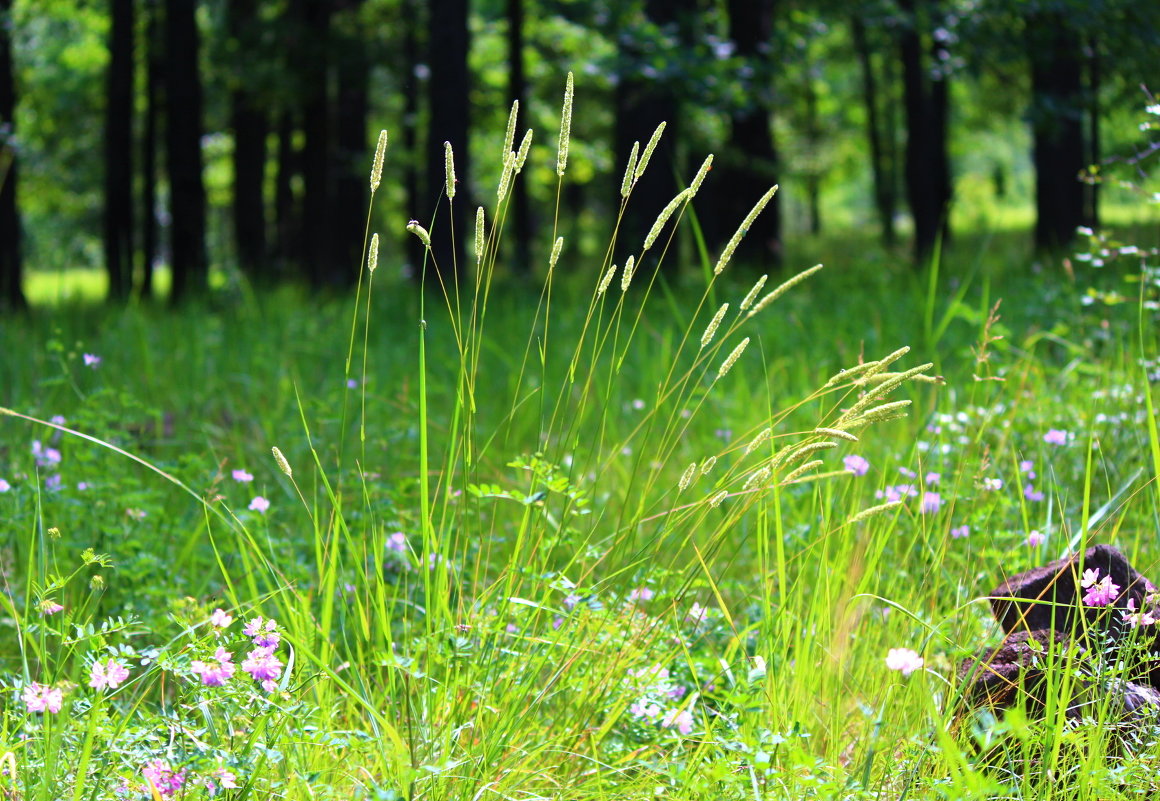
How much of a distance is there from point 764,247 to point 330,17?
17.8 feet

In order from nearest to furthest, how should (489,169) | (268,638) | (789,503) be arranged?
(268,638) → (789,503) → (489,169)

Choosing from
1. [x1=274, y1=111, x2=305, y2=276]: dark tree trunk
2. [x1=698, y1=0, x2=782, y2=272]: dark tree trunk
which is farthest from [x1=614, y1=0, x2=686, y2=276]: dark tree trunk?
[x1=274, y1=111, x2=305, y2=276]: dark tree trunk

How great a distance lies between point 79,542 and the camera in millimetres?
2525

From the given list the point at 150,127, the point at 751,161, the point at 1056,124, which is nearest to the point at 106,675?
the point at 1056,124

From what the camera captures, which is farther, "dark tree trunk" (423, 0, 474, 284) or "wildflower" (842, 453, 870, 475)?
"dark tree trunk" (423, 0, 474, 284)

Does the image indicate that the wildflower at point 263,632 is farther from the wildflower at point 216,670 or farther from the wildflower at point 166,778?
the wildflower at point 166,778

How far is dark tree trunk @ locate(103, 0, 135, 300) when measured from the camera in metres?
10.6

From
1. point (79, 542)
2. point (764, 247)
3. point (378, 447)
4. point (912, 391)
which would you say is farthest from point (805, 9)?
point (79, 542)

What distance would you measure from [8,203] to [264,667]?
9861 mm

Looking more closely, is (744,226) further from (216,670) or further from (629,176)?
(216,670)

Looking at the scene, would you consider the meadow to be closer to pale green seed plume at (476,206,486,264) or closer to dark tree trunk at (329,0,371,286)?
pale green seed plume at (476,206,486,264)

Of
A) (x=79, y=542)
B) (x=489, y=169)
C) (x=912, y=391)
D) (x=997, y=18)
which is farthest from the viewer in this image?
(x=489, y=169)

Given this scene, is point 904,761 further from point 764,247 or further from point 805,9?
point 805,9

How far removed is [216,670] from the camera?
1.46 meters
